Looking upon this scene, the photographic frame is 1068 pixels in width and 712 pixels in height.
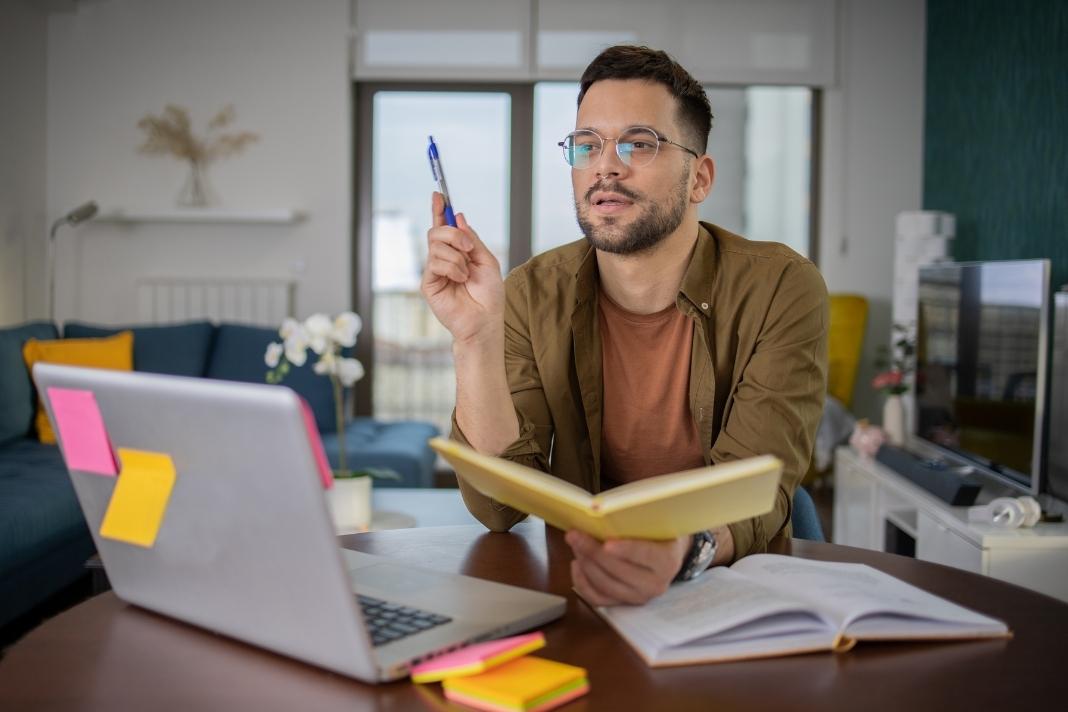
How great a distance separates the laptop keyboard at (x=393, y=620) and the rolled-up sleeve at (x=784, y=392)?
1.62 ft

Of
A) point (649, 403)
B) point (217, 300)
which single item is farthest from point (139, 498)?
point (217, 300)

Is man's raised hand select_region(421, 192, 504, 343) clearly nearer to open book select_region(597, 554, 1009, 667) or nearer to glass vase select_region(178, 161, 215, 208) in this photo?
open book select_region(597, 554, 1009, 667)

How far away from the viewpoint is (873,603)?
801 millimetres

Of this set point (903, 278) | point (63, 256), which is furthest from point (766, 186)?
point (63, 256)

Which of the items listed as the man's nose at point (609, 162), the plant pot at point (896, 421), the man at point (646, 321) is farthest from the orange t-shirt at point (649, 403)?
the plant pot at point (896, 421)

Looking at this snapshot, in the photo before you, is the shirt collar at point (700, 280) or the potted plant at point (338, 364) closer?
the shirt collar at point (700, 280)

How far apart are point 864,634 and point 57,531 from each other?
256cm

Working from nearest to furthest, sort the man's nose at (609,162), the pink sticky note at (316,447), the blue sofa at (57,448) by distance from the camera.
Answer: the pink sticky note at (316,447) < the man's nose at (609,162) < the blue sofa at (57,448)

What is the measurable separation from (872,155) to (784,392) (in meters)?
4.38

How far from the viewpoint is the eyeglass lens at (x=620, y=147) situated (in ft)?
4.92

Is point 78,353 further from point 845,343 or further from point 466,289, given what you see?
point 845,343

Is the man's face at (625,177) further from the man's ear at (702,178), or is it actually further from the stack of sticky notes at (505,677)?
the stack of sticky notes at (505,677)

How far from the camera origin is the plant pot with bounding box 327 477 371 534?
232cm

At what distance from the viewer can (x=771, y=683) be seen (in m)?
0.71
